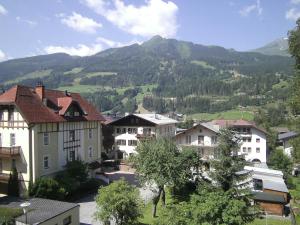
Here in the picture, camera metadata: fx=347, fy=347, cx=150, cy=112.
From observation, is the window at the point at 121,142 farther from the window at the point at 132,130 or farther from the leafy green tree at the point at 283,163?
the leafy green tree at the point at 283,163

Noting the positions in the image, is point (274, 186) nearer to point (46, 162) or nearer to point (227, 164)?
point (227, 164)

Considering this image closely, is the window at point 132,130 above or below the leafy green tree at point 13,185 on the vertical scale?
above

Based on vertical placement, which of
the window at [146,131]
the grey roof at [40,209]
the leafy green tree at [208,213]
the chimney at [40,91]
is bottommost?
the grey roof at [40,209]

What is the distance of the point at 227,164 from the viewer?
30.0 metres

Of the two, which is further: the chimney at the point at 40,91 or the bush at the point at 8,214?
the chimney at the point at 40,91

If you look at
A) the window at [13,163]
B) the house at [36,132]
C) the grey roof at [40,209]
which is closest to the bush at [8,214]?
the grey roof at [40,209]

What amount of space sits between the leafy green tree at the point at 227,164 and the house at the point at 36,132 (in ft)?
67.4

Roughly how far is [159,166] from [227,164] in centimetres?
925

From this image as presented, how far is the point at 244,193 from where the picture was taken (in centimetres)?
2922

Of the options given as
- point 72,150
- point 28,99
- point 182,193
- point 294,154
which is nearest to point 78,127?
point 72,150

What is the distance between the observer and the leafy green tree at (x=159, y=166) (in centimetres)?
3716

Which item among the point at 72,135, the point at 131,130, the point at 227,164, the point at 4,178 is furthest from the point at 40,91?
the point at 131,130

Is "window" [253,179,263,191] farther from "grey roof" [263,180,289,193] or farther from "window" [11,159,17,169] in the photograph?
"window" [11,159,17,169]

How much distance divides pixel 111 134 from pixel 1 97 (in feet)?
102
